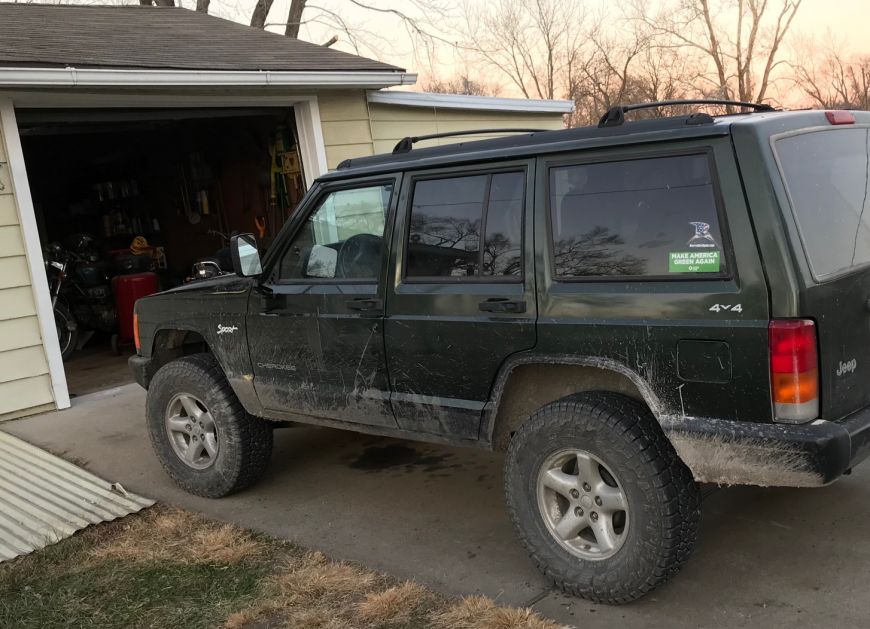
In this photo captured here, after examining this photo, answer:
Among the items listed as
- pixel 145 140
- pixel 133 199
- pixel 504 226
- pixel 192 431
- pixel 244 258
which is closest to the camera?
pixel 504 226

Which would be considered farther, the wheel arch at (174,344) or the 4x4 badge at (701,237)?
the wheel arch at (174,344)

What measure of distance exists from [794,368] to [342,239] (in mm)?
2331

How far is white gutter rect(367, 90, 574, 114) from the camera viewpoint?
30.7ft

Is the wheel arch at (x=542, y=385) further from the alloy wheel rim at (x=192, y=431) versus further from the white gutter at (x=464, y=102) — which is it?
the white gutter at (x=464, y=102)

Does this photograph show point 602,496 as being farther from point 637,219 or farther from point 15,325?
point 15,325

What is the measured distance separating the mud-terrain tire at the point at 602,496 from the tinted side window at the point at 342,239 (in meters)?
1.25

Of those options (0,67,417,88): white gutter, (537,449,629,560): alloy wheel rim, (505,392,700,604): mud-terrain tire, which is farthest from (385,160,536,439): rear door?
(0,67,417,88): white gutter

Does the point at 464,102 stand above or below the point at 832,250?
above

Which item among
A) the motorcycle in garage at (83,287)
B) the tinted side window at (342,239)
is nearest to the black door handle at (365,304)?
the tinted side window at (342,239)

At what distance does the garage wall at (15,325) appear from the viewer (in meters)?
6.68

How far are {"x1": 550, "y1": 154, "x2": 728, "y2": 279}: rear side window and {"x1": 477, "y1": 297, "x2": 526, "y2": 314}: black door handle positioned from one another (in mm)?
203

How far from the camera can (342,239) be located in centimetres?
418

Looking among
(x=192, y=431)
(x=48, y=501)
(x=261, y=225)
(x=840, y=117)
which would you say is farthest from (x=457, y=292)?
(x=261, y=225)

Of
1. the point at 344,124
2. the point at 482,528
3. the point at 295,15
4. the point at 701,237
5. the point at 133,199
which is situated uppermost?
the point at 295,15
